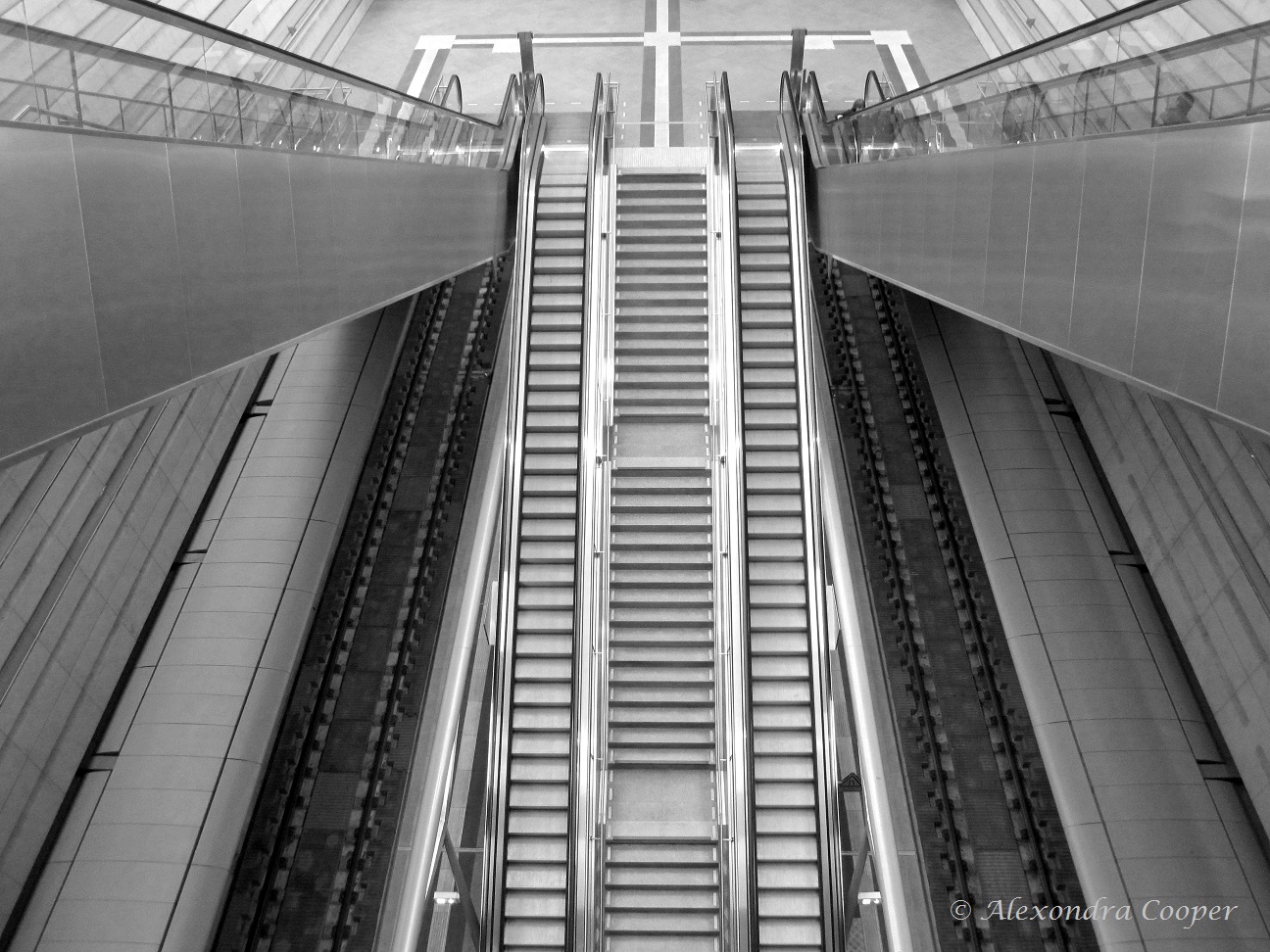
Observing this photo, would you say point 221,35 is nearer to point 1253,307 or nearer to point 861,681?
point 1253,307

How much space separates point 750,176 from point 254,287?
894 cm

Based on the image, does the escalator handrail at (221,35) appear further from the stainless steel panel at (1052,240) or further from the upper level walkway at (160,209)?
the stainless steel panel at (1052,240)

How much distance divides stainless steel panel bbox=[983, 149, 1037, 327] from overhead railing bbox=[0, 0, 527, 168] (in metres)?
4.46

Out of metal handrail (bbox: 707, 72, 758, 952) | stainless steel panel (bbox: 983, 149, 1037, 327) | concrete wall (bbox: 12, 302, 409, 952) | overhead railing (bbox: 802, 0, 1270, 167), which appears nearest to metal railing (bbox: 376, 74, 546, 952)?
concrete wall (bbox: 12, 302, 409, 952)

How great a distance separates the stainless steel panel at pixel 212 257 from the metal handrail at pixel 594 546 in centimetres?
415

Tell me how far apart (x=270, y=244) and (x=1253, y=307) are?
16.4 ft

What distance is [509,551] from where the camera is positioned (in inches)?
369

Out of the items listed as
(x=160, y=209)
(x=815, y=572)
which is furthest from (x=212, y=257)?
(x=815, y=572)

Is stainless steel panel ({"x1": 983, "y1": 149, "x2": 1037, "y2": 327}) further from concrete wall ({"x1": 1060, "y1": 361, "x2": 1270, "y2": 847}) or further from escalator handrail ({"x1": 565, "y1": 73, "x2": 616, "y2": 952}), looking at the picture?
escalator handrail ({"x1": 565, "y1": 73, "x2": 616, "y2": 952})

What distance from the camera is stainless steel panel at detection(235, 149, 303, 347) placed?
590 centimetres

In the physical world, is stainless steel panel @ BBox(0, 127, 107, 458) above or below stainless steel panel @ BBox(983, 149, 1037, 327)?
below

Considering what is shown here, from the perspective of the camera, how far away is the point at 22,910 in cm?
790

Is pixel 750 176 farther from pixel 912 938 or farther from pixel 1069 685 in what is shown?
pixel 912 938

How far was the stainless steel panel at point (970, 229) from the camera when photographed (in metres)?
6.82
